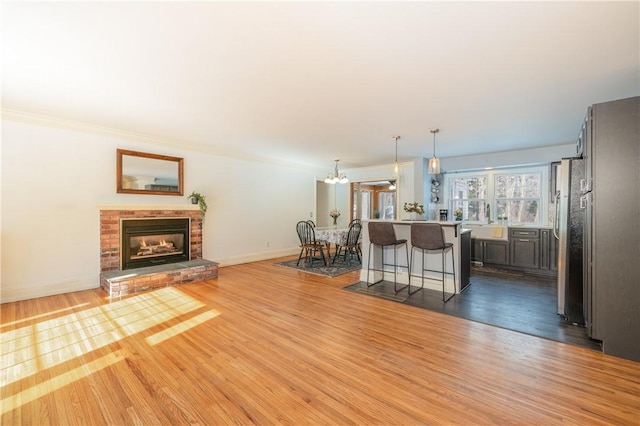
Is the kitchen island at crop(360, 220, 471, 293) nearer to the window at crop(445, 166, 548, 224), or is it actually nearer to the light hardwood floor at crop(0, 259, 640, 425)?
the light hardwood floor at crop(0, 259, 640, 425)

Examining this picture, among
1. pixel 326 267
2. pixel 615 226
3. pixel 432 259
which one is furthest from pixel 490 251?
pixel 615 226

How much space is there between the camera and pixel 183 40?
82.9 inches

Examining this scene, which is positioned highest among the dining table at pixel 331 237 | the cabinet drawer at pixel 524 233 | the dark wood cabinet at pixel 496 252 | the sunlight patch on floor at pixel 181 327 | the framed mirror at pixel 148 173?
the framed mirror at pixel 148 173

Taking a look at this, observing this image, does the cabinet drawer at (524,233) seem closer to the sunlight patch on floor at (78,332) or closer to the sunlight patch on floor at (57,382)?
the sunlight patch on floor at (78,332)

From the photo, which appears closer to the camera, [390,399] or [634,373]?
[390,399]

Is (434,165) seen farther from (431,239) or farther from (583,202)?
(583,202)

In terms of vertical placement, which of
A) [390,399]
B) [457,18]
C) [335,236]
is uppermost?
[457,18]

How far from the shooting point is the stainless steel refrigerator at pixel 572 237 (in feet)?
9.75

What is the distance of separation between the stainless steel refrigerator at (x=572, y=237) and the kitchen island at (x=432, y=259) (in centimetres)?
120

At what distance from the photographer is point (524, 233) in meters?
5.53

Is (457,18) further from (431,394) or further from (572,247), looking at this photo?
(572,247)

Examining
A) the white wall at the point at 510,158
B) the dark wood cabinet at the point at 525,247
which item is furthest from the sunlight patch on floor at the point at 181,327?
the white wall at the point at 510,158

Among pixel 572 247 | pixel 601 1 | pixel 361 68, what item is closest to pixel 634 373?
pixel 572 247

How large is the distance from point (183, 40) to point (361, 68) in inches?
57.2
